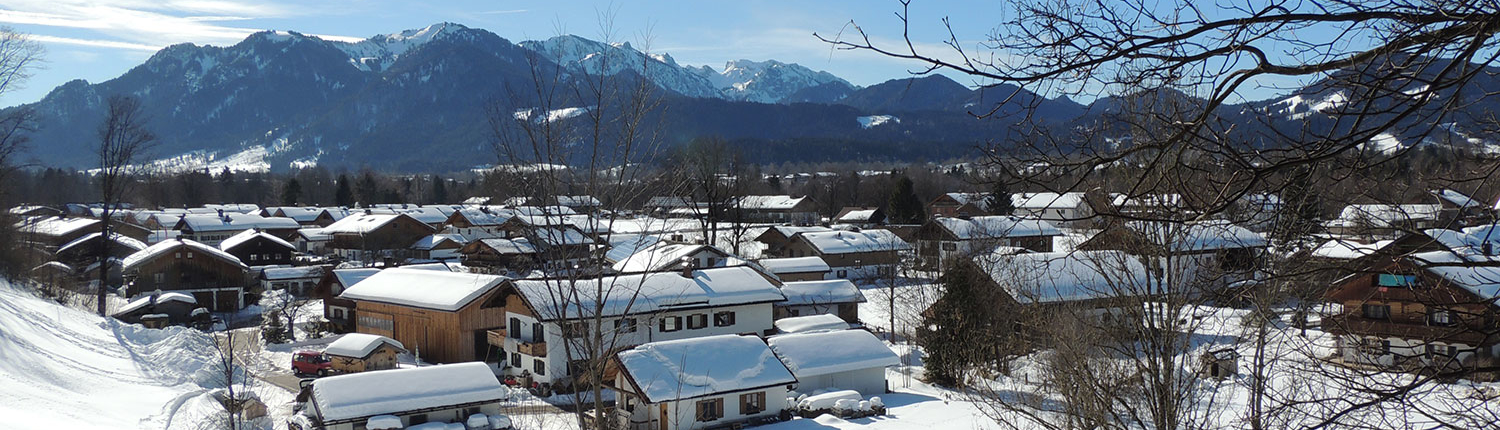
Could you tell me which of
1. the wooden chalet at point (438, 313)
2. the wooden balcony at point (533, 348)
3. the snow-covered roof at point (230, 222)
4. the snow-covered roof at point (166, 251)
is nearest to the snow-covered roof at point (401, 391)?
the wooden balcony at point (533, 348)

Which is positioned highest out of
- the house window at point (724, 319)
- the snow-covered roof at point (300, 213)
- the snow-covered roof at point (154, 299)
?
the snow-covered roof at point (300, 213)

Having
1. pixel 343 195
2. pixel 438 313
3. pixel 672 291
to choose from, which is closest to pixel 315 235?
pixel 343 195

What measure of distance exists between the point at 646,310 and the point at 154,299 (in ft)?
67.8

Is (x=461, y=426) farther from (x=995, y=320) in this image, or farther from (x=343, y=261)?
(x=343, y=261)

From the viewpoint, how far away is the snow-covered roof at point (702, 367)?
18500mm

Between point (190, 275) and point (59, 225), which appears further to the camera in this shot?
point (59, 225)

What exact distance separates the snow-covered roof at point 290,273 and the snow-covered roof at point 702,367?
27.9 metres

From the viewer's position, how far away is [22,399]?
33.4 feet

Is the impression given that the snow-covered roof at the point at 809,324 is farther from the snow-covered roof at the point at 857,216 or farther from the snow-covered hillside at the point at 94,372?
the snow-covered roof at the point at 857,216

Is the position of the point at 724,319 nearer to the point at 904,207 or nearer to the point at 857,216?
the point at 904,207

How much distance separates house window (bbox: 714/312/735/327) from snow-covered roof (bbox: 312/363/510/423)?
8.32 metres

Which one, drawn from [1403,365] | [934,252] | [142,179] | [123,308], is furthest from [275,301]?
[142,179]

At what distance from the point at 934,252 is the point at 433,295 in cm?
2327

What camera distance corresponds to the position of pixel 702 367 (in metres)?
19.6
